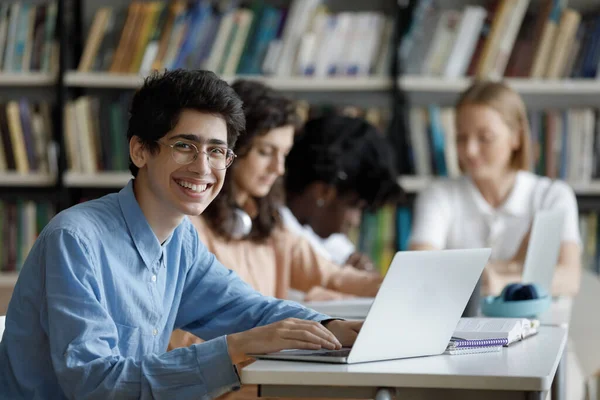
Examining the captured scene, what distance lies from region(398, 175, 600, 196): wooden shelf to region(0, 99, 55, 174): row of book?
4.50 feet

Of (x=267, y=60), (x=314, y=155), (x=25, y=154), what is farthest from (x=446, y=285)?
(x=25, y=154)

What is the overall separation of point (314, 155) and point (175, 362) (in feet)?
6.58

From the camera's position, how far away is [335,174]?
3307 mm

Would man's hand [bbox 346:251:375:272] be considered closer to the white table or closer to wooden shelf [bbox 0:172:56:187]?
wooden shelf [bbox 0:172:56:187]

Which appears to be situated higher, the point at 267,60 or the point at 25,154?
the point at 267,60

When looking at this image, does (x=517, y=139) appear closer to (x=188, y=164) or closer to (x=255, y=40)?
(x=255, y=40)

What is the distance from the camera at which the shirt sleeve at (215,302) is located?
5.54 feet

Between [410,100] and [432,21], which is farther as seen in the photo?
[410,100]

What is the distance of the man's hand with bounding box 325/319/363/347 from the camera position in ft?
4.92

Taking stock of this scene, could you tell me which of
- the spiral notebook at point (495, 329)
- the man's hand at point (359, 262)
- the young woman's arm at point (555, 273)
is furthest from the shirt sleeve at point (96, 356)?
the man's hand at point (359, 262)

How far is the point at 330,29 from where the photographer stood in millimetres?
3713

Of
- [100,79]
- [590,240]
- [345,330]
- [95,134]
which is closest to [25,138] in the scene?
[95,134]

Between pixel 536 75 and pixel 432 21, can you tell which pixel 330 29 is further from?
pixel 536 75

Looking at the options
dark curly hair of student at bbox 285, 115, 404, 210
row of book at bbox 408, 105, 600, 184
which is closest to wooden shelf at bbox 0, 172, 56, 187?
dark curly hair of student at bbox 285, 115, 404, 210
